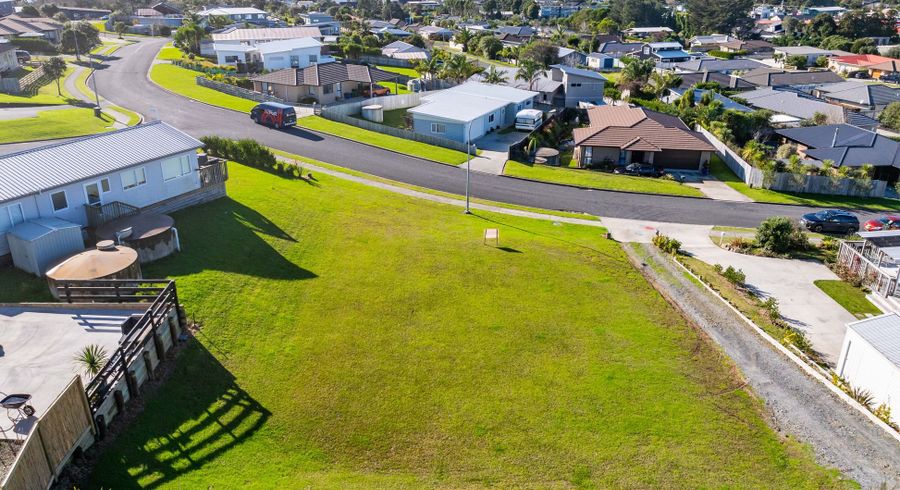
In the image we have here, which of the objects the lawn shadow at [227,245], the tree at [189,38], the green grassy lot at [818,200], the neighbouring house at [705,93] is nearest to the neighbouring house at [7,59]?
the tree at [189,38]

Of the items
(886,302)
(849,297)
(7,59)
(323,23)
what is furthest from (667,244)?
(323,23)

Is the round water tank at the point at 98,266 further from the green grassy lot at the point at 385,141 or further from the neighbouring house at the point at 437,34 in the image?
the neighbouring house at the point at 437,34

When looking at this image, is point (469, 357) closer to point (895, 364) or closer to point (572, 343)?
point (572, 343)

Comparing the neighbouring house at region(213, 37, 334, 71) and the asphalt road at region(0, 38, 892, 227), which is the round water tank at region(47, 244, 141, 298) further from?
the neighbouring house at region(213, 37, 334, 71)

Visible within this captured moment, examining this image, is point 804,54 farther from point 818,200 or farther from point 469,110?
point 469,110

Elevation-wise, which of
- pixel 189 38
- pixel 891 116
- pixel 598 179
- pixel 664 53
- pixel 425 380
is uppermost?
pixel 189 38

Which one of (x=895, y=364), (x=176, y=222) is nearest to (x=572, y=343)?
(x=895, y=364)

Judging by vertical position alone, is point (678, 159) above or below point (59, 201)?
below
